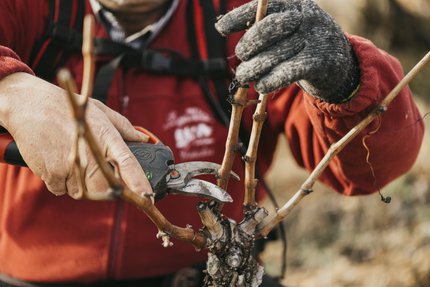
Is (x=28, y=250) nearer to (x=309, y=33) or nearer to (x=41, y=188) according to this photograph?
(x=41, y=188)

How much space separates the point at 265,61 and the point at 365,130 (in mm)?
651

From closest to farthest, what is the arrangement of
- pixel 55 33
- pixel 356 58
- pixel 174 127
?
pixel 356 58 → pixel 55 33 → pixel 174 127

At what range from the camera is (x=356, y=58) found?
79.5 inches

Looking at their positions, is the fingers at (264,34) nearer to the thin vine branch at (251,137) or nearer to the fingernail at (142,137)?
the thin vine branch at (251,137)

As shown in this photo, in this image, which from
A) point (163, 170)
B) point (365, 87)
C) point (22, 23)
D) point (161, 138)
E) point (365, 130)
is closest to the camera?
point (163, 170)

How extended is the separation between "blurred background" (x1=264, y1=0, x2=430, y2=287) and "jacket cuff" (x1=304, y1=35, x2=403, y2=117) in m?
2.25

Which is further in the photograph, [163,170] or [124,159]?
[163,170]

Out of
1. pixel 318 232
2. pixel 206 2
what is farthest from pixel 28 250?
pixel 318 232

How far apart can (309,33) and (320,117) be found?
1.54 ft

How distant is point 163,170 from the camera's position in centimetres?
168

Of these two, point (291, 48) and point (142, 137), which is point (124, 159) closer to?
point (142, 137)

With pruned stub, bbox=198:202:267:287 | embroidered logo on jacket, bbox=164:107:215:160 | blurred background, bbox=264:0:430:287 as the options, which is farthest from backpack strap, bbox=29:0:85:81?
blurred background, bbox=264:0:430:287

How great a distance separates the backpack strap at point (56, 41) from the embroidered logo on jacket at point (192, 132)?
0.50 meters

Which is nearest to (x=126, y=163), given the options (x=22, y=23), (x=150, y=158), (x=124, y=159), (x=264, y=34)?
(x=124, y=159)
